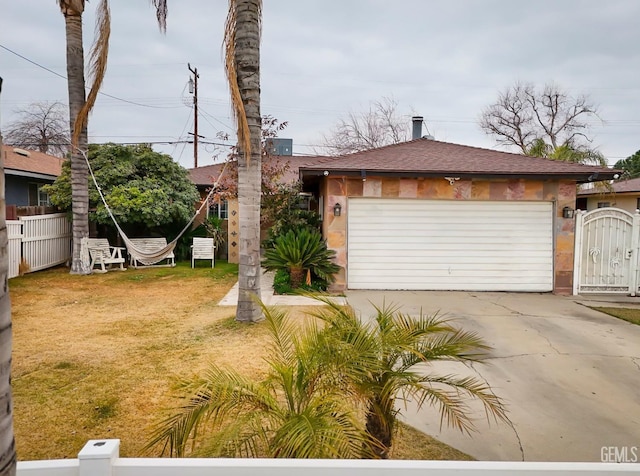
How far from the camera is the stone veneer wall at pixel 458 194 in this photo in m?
8.37

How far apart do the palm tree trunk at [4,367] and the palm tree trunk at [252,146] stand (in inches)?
174

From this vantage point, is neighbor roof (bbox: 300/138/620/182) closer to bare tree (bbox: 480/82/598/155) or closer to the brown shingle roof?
the brown shingle roof

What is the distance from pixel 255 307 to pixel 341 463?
4482mm

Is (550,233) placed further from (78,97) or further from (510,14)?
(78,97)

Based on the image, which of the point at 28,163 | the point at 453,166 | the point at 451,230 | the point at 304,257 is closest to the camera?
the point at 304,257

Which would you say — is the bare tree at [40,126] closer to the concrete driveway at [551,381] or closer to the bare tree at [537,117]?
the concrete driveway at [551,381]

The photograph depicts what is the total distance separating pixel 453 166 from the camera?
8.34 m

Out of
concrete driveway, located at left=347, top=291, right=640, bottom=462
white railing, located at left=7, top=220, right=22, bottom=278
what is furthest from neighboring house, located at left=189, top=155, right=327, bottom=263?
concrete driveway, located at left=347, top=291, right=640, bottom=462

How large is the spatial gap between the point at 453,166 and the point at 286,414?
727 centimetres

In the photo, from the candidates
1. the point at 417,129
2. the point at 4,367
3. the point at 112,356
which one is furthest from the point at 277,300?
the point at 417,129

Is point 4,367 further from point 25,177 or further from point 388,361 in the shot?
point 25,177

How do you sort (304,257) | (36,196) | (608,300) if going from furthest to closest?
(36,196) < (304,257) < (608,300)

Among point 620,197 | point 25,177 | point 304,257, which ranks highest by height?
point 25,177

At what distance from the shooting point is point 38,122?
24.4 m
